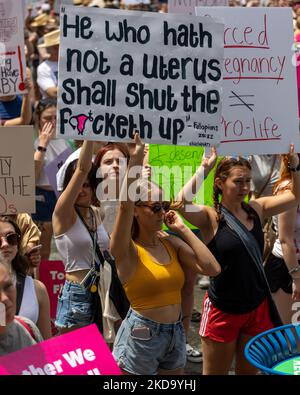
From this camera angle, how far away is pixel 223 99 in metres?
4.53

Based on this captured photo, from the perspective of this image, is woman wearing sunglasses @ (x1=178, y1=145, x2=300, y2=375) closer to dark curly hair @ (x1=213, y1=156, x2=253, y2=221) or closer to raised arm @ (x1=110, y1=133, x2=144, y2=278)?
dark curly hair @ (x1=213, y1=156, x2=253, y2=221)

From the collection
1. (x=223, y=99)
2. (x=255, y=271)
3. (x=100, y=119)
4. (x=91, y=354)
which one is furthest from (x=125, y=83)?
(x=91, y=354)

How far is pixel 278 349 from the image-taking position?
10.1ft

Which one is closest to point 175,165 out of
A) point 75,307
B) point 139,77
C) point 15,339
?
point 75,307

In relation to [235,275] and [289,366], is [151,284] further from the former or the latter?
[289,366]

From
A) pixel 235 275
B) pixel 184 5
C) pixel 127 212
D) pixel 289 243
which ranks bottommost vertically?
pixel 235 275

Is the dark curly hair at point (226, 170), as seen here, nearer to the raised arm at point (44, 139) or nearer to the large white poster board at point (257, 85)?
the large white poster board at point (257, 85)

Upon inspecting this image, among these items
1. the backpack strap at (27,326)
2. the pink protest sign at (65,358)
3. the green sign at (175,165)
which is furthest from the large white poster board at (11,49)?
the pink protest sign at (65,358)

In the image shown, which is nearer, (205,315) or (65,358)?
(65,358)

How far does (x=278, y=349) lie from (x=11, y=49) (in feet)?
9.73

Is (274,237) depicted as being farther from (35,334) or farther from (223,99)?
(35,334)

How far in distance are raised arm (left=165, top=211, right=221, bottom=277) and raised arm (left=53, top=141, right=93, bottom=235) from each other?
472 mm
